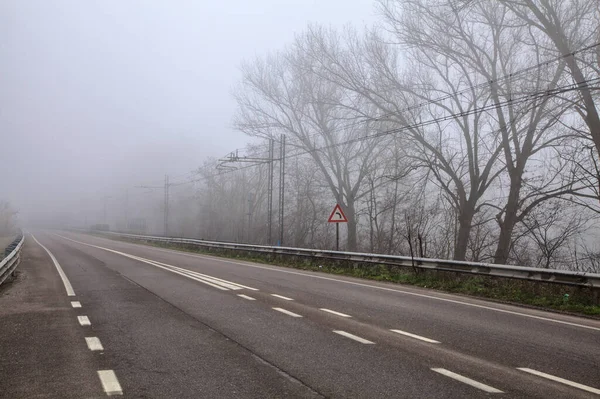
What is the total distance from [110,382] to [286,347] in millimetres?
2311

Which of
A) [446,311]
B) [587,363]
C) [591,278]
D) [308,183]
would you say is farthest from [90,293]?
[308,183]

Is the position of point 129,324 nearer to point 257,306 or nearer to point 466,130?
point 257,306

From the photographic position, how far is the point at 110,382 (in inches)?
207

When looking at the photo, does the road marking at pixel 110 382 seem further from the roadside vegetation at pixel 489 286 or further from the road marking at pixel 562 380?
the roadside vegetation at pixel 489 286

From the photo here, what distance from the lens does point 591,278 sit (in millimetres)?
11508

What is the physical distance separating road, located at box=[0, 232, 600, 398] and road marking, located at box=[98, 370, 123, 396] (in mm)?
12

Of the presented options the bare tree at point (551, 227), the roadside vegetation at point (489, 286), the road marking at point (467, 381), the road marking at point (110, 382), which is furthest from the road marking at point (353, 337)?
the bare tree at point (551, 227)

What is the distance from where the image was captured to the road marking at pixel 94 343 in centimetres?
677

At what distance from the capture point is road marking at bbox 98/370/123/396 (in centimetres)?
494

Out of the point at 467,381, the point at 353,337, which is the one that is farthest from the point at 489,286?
the point at 467,381

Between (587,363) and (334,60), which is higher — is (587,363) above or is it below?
below

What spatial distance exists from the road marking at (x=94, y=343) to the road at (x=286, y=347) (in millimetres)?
39

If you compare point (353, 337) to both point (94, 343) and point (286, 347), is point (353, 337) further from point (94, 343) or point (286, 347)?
point (94, 343)

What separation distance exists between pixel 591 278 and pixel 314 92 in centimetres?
2801
